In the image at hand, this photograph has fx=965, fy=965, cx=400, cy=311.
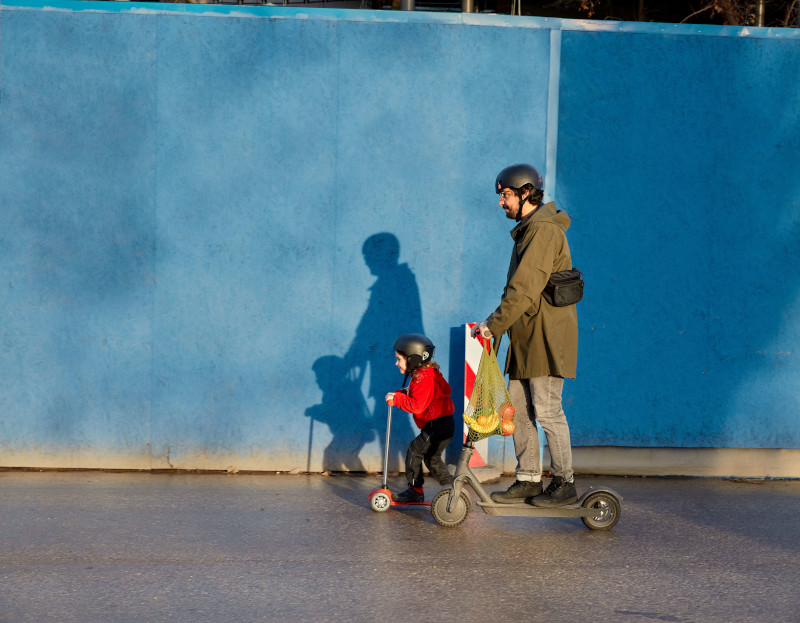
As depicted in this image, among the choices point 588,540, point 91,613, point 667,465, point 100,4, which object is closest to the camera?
point 91,613

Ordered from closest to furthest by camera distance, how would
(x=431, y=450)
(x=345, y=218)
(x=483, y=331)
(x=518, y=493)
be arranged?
(x=483, y=331) → (x=518, y=493) → (x=431, y=450) → (x=345, y=218)

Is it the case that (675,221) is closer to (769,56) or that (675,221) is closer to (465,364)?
(769,56)

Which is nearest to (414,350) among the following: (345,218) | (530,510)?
(530,510)

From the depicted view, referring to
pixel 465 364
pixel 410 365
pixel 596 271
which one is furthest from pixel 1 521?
pixel 596 271

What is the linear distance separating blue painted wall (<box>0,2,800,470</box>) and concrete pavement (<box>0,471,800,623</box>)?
643mm

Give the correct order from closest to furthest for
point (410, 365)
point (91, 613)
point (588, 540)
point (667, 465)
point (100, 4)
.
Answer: point (91, 613)
point (588, 540)
point (410, 365)
point (100, 4)
point (667, 465)

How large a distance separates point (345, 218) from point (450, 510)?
8.14 ft

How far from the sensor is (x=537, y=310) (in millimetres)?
5902

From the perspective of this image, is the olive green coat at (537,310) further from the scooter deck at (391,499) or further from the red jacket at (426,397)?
the scooter deck at (391,499)

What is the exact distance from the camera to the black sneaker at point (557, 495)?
586 centimetres

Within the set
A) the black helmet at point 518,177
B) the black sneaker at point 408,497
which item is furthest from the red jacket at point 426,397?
the black helmet at point 518,177

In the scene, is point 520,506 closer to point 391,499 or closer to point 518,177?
point 391,499

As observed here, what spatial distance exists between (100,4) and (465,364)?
A: 3.80 metres

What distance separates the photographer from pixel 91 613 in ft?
14.4
